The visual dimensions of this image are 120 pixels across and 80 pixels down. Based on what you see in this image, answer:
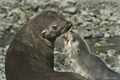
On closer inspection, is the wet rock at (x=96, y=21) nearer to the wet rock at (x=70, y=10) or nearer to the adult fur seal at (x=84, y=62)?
the wet rock at (x=70, y=10)

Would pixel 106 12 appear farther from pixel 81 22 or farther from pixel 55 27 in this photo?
pixel 55 27

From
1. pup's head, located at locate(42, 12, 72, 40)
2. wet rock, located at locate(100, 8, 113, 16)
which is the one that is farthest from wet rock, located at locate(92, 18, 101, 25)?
pup's head, located at locate(42, 12, 72, 40)

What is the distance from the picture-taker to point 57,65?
12023 mm

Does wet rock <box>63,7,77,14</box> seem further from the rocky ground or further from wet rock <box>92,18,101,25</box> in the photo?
wet rock <box>92,18,101,25</box>

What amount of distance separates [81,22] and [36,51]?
10417 millimetres

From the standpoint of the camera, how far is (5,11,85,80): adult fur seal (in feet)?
24.3

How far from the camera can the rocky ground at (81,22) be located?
1295cm

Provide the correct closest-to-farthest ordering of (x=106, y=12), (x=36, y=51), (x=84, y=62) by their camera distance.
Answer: (x=36, y=51)
(x=84, y=62)
(x=106, y=12)

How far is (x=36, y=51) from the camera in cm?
905

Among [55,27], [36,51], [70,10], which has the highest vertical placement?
[55,27]

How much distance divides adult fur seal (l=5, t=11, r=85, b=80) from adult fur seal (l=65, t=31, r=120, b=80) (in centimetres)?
53

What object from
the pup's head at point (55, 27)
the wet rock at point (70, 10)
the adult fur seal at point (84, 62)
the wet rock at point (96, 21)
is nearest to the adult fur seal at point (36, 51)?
the pup's head at point (55, 27)

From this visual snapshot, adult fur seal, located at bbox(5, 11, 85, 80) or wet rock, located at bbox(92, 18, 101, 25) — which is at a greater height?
adult fur seal, located at bbox(5, 11, 85, 80)

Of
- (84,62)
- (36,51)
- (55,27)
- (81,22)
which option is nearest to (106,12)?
(81,22)
